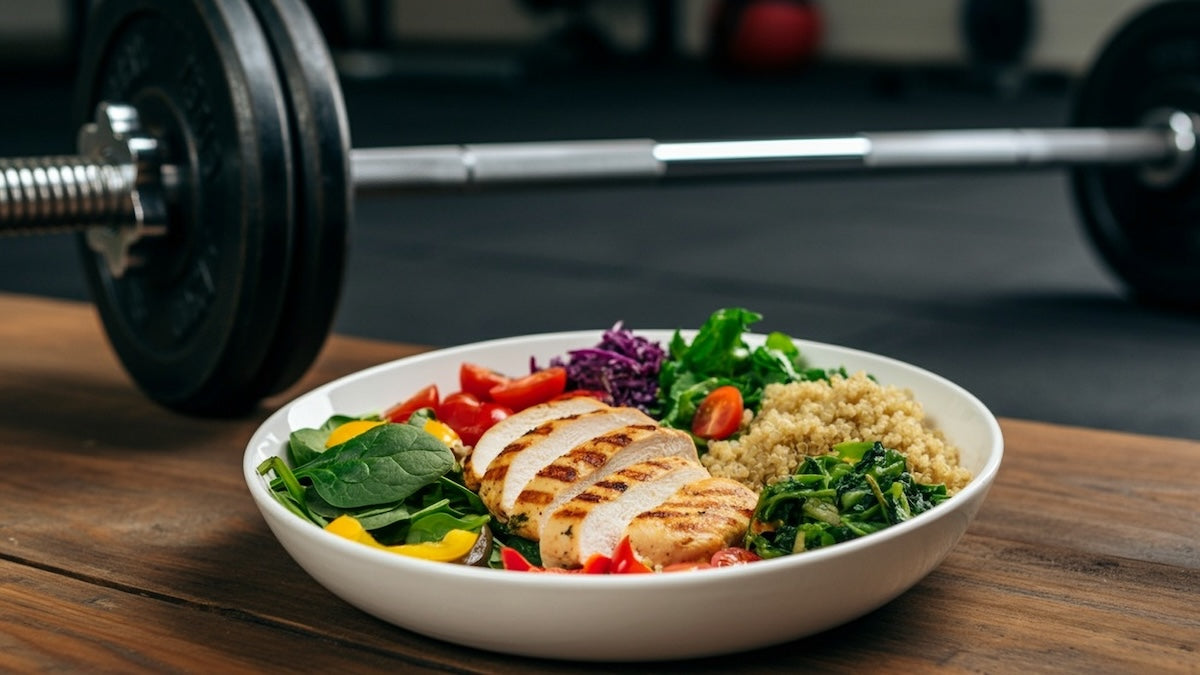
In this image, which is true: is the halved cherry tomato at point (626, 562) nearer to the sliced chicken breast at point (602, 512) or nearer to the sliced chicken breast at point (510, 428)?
the sliced chicken breast at point (602, 512)

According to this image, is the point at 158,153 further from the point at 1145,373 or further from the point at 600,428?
the point at 1145,373

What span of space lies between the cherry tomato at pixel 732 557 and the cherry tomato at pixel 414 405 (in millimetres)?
301

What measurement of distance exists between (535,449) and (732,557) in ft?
0.46

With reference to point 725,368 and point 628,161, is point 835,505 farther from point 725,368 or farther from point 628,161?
point 628,161

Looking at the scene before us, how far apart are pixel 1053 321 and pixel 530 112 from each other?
311 cm

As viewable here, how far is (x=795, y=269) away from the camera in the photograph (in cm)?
246

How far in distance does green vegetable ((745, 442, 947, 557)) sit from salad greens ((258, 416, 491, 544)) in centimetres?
15

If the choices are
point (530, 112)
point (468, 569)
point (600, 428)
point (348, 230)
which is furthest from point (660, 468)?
point (530, 112)

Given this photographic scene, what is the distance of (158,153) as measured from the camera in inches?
43.3

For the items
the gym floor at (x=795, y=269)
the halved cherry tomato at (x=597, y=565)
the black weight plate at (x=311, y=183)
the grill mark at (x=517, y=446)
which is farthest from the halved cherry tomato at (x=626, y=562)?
the gym floor at (x=795, y=269)

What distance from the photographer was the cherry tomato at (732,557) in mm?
685

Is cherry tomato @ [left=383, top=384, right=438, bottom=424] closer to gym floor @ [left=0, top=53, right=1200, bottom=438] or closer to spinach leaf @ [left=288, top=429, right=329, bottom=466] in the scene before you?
spinach leaf @ [left=288, top=429, right=329, bottom=466]

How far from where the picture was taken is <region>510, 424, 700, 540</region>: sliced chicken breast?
73 cm

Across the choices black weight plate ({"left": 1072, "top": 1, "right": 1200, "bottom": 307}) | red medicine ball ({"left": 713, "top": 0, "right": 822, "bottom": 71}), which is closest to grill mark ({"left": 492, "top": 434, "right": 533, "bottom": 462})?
black weight plate ({"left": 1072, "top": 1, "right": 1200, "bottom": 307})
